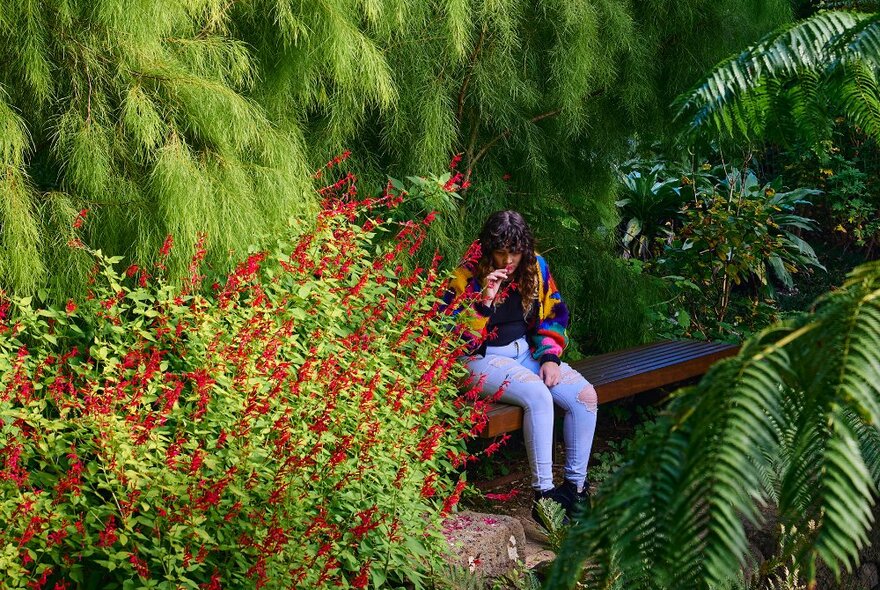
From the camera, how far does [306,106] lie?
4.02m

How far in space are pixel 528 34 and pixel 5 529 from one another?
3.12 meters

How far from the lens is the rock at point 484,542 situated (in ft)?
9.55

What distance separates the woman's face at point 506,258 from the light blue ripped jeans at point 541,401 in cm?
31

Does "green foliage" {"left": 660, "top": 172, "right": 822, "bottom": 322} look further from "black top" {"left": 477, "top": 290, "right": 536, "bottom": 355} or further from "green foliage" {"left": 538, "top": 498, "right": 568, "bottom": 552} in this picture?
"green foliage" {"left": 538, "top": 498, "right": 568, "bottom": 552}

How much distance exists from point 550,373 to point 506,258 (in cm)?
47

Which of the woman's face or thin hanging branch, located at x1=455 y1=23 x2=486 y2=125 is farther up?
thin hanging branch, located at x1=455 y1=23 x2=486 y2=125

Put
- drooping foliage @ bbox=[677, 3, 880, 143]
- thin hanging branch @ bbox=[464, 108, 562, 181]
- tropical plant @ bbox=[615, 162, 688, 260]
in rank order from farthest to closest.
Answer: tropical plant @ bbox=[615, 162, 688, 260] < thin hanging branch @ bbox=[464, 108, 562, 181] < drooping foliage @ bbox=[677, 3, 880, 143]

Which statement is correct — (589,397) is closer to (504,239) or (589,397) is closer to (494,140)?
(504,239)

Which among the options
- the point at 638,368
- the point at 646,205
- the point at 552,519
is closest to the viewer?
the point at 552,519

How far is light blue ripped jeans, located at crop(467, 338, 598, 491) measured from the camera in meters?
3.77


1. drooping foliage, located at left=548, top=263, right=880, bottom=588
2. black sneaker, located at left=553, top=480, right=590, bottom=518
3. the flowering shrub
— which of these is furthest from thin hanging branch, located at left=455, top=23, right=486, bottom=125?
drooping foliage, located at left=548, top=263, right=880, bottom=588

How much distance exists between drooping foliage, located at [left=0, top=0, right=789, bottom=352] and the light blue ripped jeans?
61 centimetres

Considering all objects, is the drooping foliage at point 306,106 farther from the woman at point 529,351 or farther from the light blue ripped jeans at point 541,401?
the light blue ripped jeans at point 541,401

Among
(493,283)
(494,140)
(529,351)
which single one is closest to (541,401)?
(529,351)
